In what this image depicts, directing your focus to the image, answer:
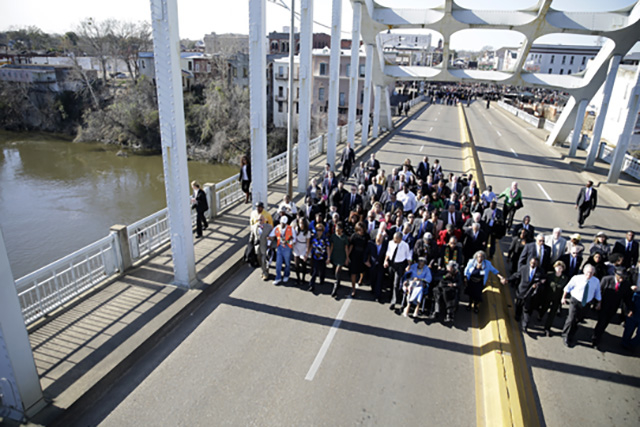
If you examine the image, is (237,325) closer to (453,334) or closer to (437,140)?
(453,334)

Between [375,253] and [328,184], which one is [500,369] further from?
[328,184]

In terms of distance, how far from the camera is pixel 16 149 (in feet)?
151

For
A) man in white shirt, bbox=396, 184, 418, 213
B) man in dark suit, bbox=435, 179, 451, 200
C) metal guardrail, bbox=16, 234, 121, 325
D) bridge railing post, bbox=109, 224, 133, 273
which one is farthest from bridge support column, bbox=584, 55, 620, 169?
metal guardrail, bbox=16, 234, 121, 325

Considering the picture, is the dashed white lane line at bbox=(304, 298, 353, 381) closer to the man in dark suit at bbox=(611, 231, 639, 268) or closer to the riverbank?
the man in dark suit at bbox=(611, 231, 639, 268)

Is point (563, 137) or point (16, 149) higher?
point (563, 137)

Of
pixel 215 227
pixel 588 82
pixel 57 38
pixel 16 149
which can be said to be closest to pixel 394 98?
pixel 588 82

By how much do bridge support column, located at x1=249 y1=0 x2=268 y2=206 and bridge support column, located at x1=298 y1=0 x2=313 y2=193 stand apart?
2.78m

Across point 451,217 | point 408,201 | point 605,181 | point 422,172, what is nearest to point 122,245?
point 408,201

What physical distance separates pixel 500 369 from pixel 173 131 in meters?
6.51

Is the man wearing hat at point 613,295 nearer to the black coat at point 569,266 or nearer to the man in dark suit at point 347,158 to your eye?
the black coat at point 569,266

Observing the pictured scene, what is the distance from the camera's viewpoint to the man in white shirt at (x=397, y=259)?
798 centimetres

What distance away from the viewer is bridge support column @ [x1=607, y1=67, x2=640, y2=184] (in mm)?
16938

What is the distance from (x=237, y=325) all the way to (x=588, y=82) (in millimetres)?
24952

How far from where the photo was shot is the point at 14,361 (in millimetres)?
4816
